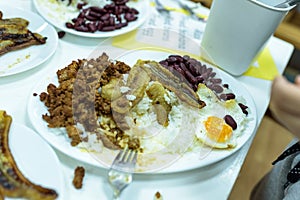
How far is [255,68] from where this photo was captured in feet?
3.43

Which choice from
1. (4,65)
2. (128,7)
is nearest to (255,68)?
(128,7)

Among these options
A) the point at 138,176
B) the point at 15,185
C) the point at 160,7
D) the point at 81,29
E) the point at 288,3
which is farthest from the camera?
the point at 160,7

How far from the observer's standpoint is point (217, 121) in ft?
2.51

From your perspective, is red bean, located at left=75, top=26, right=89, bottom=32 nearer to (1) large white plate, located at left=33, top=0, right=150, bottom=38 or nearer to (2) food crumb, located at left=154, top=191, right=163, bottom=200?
(1) large white plate, located at left=33, top=0, right=150, bottom=38

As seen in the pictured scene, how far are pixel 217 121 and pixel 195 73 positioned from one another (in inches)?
6.0

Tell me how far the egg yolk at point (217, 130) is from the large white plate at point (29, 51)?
0.39 meters

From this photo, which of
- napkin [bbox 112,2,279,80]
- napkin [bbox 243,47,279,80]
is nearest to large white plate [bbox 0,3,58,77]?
napkin [bbox 112,2,279,80]

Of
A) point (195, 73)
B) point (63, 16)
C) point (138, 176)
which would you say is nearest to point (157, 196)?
point (138, 176)

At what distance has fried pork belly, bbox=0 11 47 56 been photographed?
0.87 metres

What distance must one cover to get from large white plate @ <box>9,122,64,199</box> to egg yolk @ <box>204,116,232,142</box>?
0.95 ft

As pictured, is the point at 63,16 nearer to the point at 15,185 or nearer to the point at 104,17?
the point at 104,17

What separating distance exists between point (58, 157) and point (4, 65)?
0.28 metres

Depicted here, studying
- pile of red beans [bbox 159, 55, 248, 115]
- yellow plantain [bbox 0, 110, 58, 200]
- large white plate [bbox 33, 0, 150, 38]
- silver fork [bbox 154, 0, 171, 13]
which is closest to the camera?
yellow plantain [bbox 0, 110, 58, 200]

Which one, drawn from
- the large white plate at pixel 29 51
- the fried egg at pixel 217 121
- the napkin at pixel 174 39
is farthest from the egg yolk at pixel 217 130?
the large white plate at pixel 29 51
